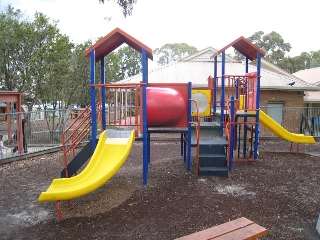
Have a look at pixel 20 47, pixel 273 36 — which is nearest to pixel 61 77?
pixel 20 47

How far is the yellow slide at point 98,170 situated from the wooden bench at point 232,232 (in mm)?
2127

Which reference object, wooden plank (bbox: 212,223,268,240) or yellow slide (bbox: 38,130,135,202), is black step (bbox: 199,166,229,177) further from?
wooden plank (bbox: 212,223,268,240)

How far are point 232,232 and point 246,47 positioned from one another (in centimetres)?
683

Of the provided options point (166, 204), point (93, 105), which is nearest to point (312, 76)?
point (93, 105)

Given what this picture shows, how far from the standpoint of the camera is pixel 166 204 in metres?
5.11

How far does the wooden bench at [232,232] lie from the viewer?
9.76 feet

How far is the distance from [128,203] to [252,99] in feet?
16.3

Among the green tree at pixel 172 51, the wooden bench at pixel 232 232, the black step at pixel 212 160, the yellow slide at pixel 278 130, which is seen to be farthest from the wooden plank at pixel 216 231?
the green tree at pixel 172 51

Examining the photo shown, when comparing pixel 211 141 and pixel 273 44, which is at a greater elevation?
pixel 273 44

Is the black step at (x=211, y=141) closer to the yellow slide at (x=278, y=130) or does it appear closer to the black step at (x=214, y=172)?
the black step at (x=214, y=172)

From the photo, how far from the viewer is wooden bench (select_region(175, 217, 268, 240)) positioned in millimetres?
2975

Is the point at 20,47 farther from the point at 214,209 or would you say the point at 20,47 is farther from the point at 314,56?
the point at 314,56

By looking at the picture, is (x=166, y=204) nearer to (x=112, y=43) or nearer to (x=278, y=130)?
(x=112, y=43)

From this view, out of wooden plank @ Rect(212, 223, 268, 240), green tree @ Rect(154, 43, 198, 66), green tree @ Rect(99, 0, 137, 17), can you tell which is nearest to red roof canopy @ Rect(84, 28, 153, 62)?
green tree @ Rect(99, 0, 137, 17)
